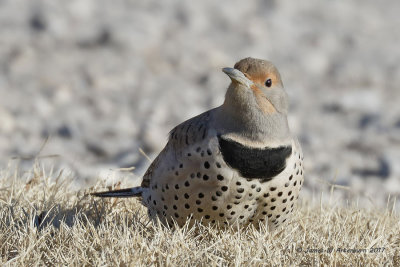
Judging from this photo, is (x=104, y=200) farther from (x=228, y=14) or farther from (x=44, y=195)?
(x=228, y=14)

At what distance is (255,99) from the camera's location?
4441mm

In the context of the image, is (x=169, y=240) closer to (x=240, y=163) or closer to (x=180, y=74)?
(x=240, y=163)

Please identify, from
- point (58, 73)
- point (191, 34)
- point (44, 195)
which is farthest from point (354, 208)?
point (191, 34)

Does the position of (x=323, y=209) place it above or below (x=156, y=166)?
below

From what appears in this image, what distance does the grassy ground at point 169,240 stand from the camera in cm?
392

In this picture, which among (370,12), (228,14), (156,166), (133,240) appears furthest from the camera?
(370,12)

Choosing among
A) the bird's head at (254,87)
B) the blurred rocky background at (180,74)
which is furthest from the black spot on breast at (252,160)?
the blurred rocky background at (180,74)

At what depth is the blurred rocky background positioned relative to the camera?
9336mm

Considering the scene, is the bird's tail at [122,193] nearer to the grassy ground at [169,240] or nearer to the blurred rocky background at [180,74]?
the grassy ground at [169,240]

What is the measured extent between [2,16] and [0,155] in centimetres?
368

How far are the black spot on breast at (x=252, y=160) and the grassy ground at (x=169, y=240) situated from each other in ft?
1.14

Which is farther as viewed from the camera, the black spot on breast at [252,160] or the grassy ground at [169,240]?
the black spot on breast at [252,160]

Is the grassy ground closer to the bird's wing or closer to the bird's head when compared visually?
the bird's wing

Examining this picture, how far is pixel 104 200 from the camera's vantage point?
516 cm
